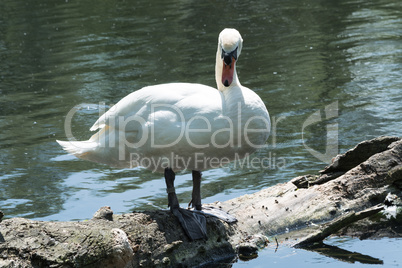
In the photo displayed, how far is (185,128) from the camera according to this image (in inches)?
215

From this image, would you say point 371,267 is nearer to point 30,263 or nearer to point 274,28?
point 30,263

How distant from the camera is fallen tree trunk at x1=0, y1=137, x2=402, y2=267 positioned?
4.76 m

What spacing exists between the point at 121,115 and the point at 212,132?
100 cm

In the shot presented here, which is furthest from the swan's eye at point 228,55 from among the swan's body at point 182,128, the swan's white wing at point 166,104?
the swan's white wing at point 166,104

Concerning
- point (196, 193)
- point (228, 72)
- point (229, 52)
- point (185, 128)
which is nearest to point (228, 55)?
point (229, 52)

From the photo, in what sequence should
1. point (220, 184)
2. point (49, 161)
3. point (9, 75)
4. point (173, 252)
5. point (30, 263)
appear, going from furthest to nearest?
point (9, 75), point (49, 161), point (220, 184), point (173, 252), point (30, 263)

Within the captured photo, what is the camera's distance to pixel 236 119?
18.2ft

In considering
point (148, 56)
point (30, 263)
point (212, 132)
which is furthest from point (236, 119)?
point (148, 56)

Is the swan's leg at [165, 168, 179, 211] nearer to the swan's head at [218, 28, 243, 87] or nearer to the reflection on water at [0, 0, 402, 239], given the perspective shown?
the swan's head at [218, 28, 243, 87]

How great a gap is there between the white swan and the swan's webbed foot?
11 mm

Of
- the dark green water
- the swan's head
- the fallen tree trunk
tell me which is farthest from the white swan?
the dark green water

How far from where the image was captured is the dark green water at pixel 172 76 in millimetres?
8656

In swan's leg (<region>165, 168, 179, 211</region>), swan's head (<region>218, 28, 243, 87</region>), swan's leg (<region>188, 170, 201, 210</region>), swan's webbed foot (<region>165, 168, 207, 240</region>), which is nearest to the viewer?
swan's webbed foot (<region>165, 168, 207, 240</region>)

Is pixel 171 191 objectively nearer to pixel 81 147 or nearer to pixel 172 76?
pixel 81 147
